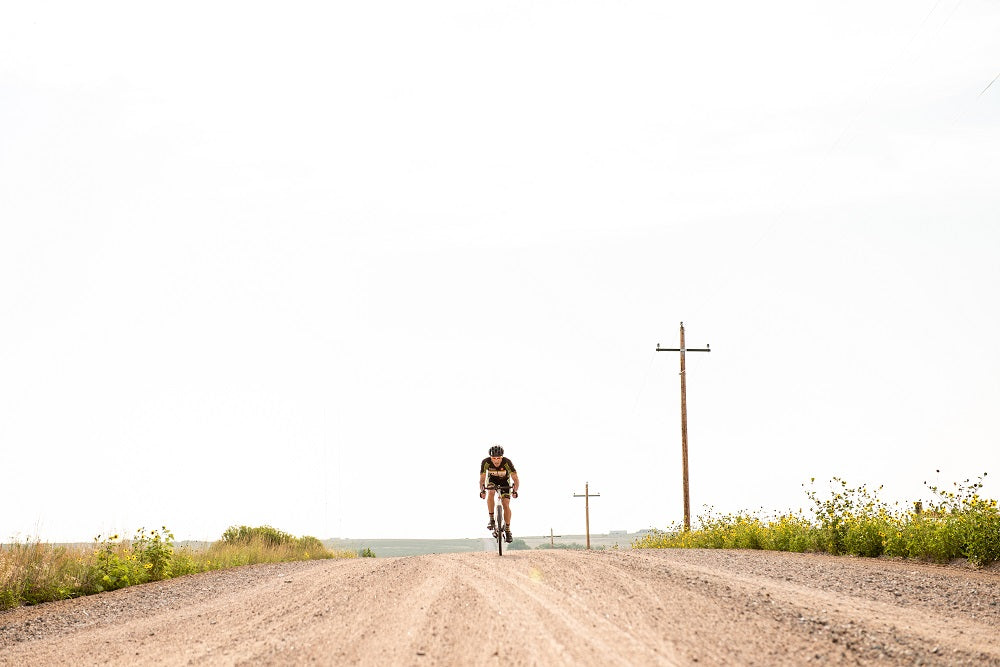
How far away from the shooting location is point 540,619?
9.70 m

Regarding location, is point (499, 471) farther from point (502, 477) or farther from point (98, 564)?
point (98, 564)

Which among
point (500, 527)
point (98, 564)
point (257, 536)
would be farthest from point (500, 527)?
point (257, 536)

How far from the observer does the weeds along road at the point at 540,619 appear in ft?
27.5

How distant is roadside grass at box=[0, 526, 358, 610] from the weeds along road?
0.76 metres

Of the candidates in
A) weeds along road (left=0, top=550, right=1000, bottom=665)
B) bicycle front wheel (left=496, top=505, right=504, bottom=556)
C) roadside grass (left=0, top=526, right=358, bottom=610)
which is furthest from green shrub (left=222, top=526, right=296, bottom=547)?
weeds along road (left=0, top=550, right=1000, bottom=665)

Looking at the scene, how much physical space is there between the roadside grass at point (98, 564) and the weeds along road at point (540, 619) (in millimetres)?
760

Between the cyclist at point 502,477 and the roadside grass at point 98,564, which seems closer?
the roadside grass at point 98,564

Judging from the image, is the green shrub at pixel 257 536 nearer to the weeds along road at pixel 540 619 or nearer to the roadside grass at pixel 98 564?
the roadside grass at pixel 98 564

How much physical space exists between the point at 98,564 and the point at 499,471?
352 inches

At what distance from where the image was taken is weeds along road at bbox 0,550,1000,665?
838cm

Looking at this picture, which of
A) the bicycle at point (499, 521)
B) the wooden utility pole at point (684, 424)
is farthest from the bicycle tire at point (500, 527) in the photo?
the wooden utility pole at point (684, 424)

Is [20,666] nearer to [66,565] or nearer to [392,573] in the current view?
[392,573]

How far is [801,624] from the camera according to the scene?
9641 millimetres

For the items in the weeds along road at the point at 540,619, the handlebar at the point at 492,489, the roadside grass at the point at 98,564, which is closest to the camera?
the weeds along road at the point at 540,619
